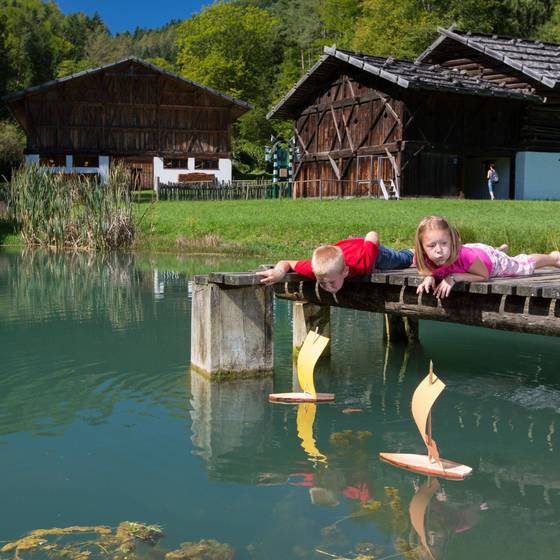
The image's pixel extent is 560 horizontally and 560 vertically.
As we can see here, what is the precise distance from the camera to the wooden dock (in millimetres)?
6373

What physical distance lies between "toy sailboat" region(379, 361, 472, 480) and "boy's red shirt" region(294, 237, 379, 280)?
79.7 inches

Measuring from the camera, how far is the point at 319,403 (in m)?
7.22

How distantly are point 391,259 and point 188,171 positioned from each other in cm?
4162

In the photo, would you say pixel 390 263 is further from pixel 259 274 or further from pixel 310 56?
pixel 310 56

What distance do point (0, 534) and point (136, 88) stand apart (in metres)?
44.5

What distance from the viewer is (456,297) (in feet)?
23.1

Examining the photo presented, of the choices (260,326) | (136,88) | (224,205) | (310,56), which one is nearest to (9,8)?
(310,56)

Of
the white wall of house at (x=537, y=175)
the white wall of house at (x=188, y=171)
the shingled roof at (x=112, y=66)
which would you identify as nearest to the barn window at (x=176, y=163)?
the white wall of house at (x=188, y=171)

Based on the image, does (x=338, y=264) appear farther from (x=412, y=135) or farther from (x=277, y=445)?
(x=412, y=135)

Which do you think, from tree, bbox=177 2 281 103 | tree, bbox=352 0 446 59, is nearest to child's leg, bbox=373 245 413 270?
Result: tree, bbox=352 0 446 59

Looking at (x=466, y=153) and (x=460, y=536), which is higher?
(x=466, y=153)

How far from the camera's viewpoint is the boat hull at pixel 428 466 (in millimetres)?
5363

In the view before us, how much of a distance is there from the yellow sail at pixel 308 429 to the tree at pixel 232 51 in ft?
221

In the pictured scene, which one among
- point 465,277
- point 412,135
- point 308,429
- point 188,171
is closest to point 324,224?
point 412,135
